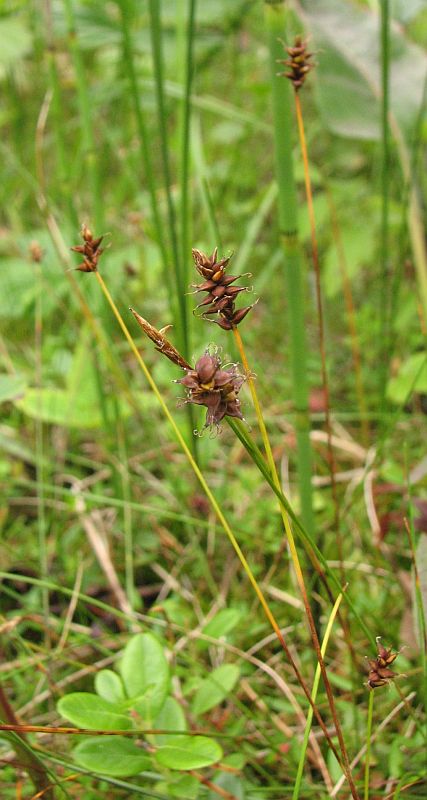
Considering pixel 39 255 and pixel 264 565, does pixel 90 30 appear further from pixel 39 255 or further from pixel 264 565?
pixel 264 565

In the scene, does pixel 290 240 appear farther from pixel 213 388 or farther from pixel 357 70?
pixel 357 70

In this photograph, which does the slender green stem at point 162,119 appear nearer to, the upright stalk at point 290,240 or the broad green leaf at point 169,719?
the upright stalk at point 290,240

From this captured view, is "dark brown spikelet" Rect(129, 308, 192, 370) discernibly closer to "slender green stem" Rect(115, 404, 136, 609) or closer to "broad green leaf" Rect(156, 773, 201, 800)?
"broad green leaf" Rect(156, 773, 201, 800)

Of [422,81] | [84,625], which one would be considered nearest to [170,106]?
[422,81]

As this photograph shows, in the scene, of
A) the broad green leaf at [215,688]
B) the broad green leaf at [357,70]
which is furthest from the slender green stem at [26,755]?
the broad green leaf at [357,70]

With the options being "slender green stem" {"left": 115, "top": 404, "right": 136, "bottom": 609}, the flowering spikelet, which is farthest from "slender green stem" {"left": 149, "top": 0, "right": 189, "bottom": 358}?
the flowering spikelet

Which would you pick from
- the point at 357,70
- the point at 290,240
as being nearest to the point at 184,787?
the point at 290,240
